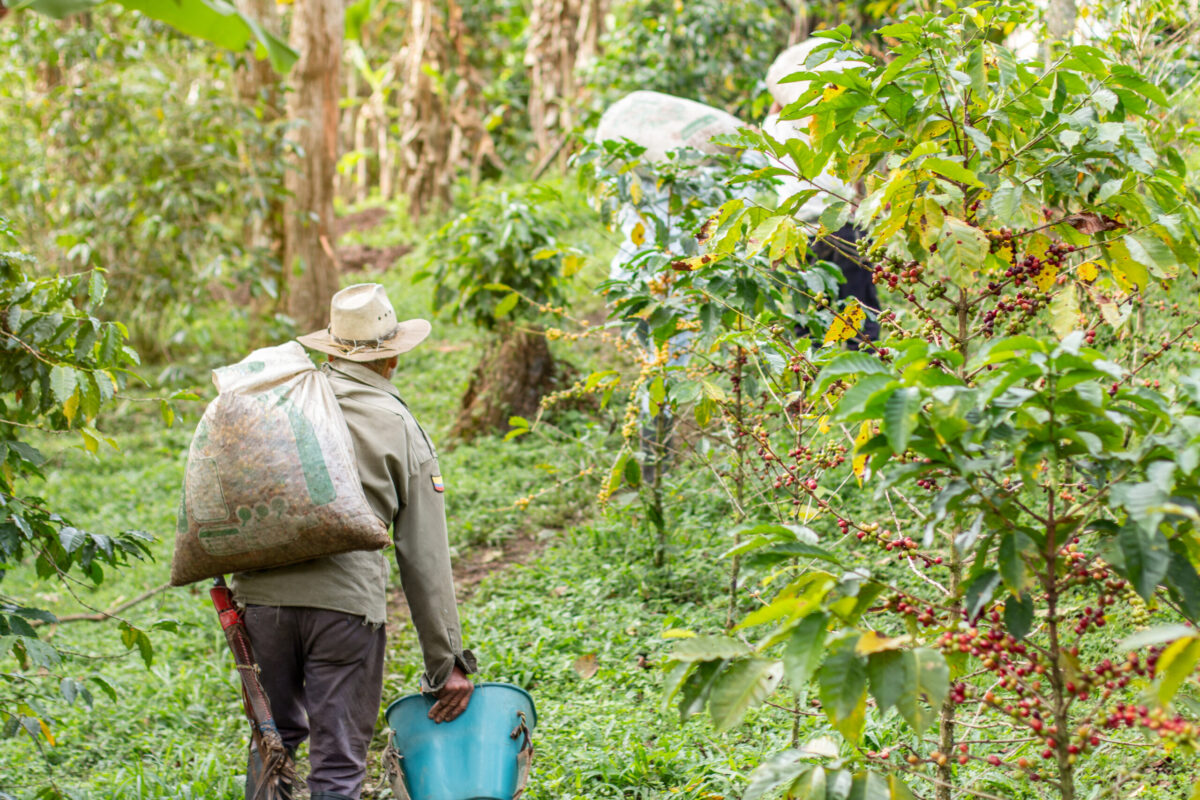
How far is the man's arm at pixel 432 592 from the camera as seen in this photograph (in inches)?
109

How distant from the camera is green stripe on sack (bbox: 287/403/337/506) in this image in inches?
99.0

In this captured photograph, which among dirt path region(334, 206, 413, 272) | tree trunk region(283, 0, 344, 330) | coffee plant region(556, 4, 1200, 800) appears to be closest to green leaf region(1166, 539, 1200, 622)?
coffee plant region(556, 4, 1200, 800)

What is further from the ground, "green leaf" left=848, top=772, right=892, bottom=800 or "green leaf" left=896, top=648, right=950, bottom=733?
"green leaf" left=896, top=648, right=950, bottom=733

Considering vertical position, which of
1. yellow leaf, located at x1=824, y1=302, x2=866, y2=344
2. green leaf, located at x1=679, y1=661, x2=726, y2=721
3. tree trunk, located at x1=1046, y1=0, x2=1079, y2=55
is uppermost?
tree trunk, located at x1=1046, y1=0, x2=1079, y2=55

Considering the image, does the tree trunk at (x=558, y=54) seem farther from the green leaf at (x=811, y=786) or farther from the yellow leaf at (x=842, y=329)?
the green leaf at (x=811, y=786)

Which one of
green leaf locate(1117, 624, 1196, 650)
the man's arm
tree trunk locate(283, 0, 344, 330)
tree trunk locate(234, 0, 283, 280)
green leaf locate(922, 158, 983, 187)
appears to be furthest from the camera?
tree trunk locate(283, 0, 344, 330)

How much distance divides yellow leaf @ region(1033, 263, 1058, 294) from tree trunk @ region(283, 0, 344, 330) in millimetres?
7996

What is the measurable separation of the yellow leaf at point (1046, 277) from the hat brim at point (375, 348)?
1.74 metres

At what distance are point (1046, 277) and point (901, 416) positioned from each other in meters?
1.03

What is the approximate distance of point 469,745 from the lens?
2.72 meters

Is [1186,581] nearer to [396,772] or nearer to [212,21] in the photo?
[212,21]

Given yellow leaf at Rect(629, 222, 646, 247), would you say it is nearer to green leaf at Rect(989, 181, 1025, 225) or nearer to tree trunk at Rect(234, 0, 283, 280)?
green leaf at Rect(989, 181, 1025, 225)

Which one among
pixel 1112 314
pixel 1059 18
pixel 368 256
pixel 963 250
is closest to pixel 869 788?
pixel 963 250

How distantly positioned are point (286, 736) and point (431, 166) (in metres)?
10.5
